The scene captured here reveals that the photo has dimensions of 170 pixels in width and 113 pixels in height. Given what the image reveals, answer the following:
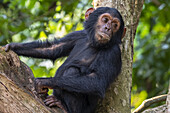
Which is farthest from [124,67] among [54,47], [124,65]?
[54,47]

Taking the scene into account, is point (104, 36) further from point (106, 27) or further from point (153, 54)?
point (153, 54)

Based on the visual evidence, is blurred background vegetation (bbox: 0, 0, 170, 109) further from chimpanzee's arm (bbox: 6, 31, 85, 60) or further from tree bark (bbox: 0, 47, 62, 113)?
tree bark (bbox: 0, 47, 62, 113)

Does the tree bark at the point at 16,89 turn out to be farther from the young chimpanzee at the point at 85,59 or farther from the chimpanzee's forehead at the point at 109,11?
the chimpanzee's forehead at the point at 109,11

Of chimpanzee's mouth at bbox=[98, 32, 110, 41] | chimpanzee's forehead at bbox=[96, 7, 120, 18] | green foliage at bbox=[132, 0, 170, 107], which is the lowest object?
green foliage at bbox=[132, 0, 170, 107]

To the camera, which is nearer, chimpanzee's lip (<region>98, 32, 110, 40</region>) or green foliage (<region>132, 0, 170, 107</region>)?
chimpanzee's lip (<region>98, 32, 110, 40</region>)

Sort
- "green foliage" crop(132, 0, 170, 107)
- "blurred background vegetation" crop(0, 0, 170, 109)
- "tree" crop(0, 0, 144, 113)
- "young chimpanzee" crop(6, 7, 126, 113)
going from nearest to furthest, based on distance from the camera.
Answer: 1. "young chimpanzee" crop(6, 7, 126, 113)
2. "tree" crop(0, 0, 144, 113)
3. "blurred background vegetation" crop(0, 0, 170, 109)
4. "green foliage" crop(132, 0, 170, 107)

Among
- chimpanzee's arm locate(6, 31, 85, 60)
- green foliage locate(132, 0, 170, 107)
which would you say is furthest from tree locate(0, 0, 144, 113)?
green foliage locate(132, 0, 170, 107)

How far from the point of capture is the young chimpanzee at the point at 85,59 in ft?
12.8

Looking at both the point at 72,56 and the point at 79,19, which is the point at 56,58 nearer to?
the point at 72,56

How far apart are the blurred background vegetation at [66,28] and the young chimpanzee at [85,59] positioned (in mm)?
410

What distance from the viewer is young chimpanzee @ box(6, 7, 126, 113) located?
3.89 meters

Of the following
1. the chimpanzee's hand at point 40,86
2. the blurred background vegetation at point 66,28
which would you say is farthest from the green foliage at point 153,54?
the chimpanzee's hand at point 40,86

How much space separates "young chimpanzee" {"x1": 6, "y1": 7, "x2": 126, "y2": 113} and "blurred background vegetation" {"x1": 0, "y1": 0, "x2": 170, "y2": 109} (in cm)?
41

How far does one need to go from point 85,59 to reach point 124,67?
0.65 m
